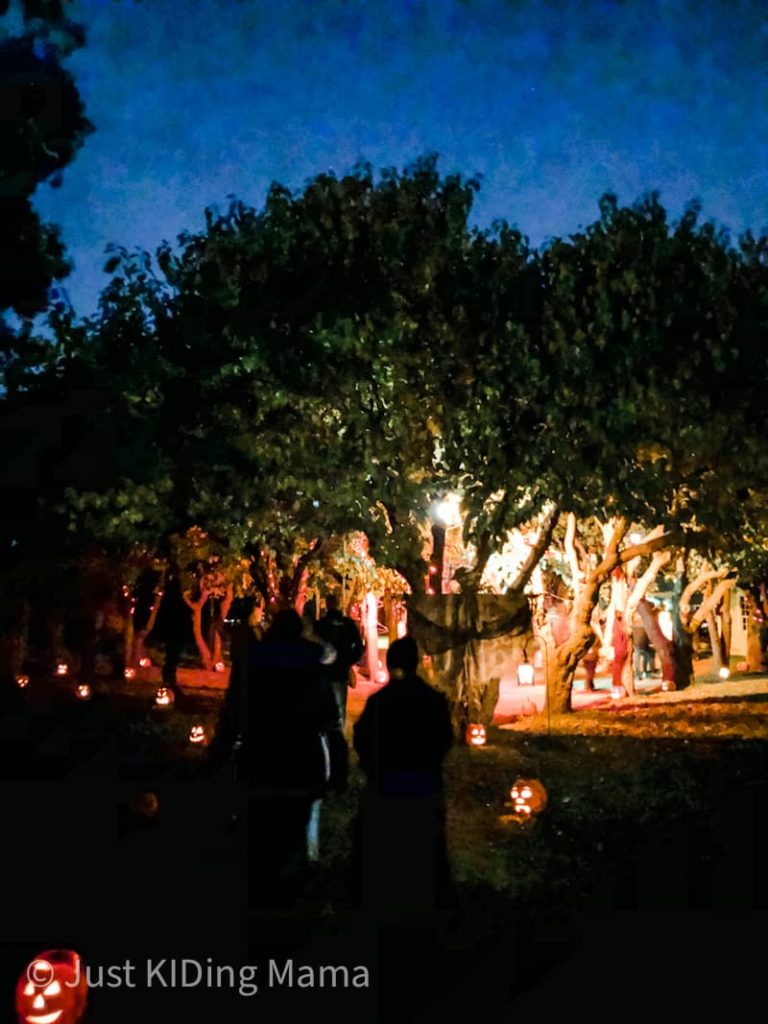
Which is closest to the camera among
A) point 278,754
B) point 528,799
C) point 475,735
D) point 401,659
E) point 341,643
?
point 401,659

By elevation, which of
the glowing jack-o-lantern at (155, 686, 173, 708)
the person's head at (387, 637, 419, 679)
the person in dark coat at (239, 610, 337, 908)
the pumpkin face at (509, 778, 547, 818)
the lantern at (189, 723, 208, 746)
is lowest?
the pumpkin face at (509, 778, 547, 818)

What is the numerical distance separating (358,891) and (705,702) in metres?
17.8

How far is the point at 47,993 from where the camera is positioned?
15.2 feet

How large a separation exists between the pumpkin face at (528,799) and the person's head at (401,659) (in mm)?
4634

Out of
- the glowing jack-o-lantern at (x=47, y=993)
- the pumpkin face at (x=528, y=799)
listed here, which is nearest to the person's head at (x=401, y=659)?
the glowing jack-o-lantern at (x=47, y=993)

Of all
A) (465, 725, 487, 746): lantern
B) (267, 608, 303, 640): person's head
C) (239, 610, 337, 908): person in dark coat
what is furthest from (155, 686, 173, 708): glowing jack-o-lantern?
(267, 608, 303, 640): person's head

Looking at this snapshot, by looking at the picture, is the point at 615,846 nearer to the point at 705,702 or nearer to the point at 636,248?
the point at 636,248

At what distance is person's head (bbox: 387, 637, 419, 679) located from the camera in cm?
596

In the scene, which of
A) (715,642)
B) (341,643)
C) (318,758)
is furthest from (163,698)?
(715,642)

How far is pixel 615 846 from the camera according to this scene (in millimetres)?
8781

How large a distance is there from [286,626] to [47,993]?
2665 mm

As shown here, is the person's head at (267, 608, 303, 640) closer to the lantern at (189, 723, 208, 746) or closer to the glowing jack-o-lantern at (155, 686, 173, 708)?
the lantern at (189, 723, 208, 746)

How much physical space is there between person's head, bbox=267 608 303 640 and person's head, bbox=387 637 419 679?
0.77 metres

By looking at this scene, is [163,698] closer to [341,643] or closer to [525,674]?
[341,643]
